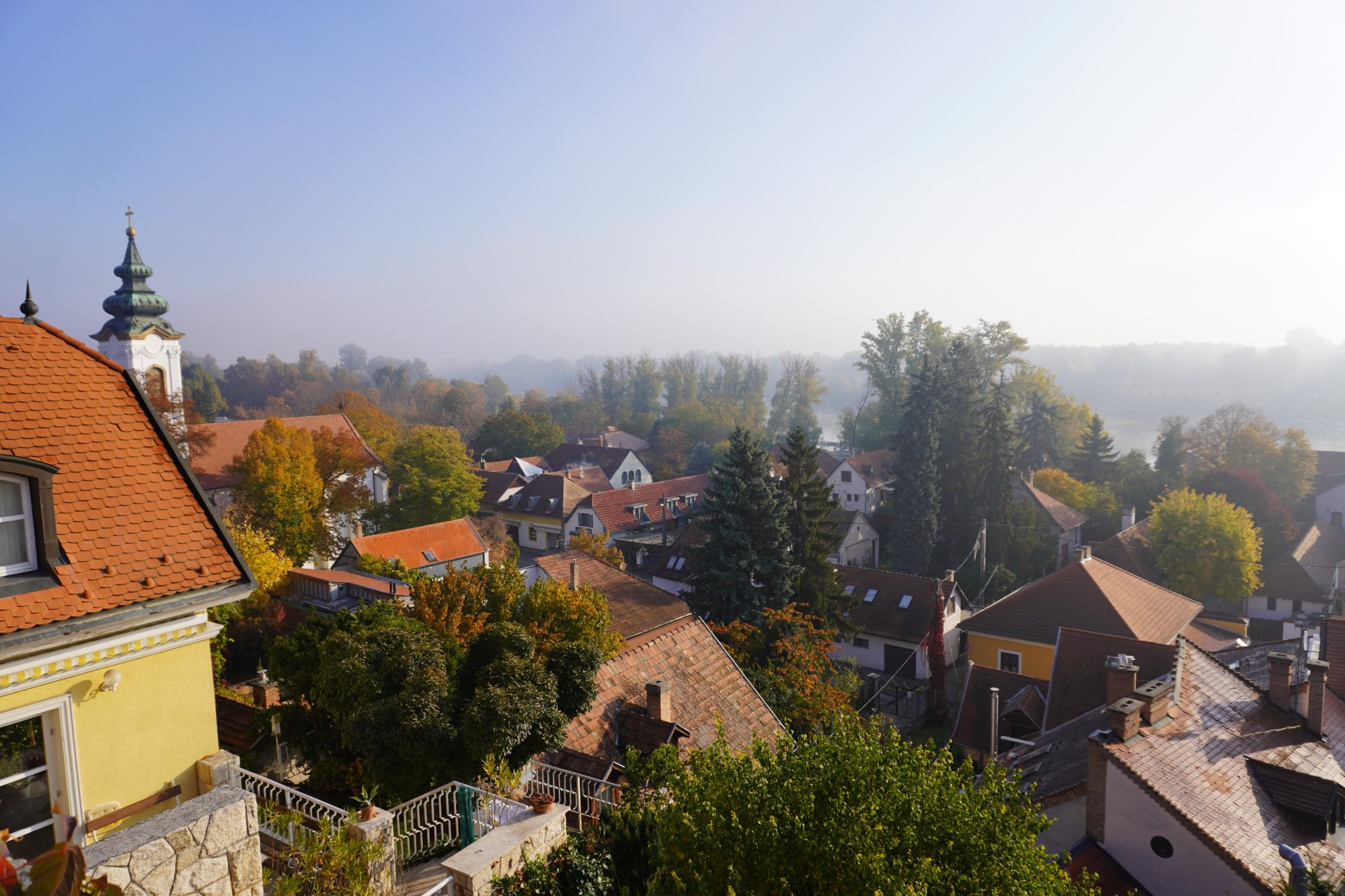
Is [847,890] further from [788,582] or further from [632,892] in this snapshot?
[788,582]

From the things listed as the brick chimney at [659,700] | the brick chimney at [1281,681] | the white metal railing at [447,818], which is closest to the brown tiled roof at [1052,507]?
the brick chimney at [1281,681]

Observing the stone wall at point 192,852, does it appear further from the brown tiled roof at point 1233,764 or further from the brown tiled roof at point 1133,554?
the brown tiled roof at point 1133,554

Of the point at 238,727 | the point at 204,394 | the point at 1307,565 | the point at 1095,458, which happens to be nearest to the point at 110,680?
the point at 238,727

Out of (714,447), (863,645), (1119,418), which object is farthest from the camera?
(1119,418)

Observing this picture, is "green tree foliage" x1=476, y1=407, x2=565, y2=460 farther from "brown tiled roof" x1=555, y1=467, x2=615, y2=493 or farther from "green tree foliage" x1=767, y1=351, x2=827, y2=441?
"green tree foliage" x1=767, y1=351, x2=827, y2=441

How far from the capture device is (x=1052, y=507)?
4634cm

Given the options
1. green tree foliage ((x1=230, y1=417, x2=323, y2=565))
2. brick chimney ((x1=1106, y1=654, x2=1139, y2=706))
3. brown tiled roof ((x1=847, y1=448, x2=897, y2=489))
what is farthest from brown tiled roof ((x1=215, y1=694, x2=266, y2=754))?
brown tiled roof ((x1=847, y1=448, x2=897, y2=489))

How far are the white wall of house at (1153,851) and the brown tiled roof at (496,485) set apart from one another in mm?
47830

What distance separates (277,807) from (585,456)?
2427 inches

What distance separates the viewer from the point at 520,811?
337 inches

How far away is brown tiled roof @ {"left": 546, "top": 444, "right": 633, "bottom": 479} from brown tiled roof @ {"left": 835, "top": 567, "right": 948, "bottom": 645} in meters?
34.5

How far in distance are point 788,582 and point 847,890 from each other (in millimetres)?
22040

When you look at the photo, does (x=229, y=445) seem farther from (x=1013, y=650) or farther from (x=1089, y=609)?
(x=1089, y=609)

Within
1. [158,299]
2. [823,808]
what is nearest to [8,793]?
[823,808]
